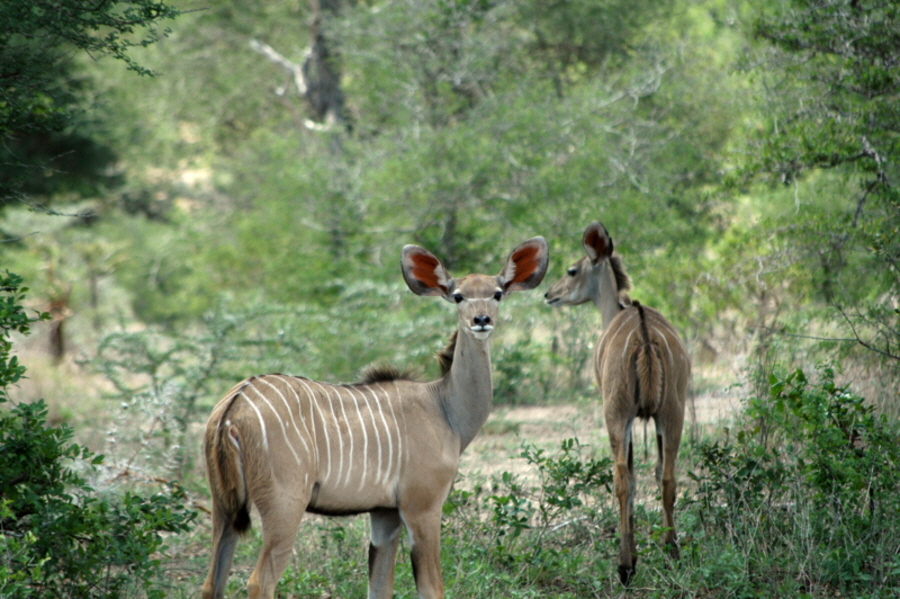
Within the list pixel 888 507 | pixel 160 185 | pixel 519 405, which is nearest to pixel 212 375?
pixel 519 405

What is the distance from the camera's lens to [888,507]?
14.9 ft

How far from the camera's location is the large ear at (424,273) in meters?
4.50

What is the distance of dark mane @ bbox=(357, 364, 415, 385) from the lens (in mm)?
4434

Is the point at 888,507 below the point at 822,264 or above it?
below

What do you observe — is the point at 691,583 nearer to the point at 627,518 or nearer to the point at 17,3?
the point at 627,518

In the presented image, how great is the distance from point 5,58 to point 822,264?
555 centimetres

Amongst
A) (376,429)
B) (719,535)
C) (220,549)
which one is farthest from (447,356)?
(719,535)

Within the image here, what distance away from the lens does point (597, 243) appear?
625cm

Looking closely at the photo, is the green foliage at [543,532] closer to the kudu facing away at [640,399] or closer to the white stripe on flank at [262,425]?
the kudu facing away at [640,399]

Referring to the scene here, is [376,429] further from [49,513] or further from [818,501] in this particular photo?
[818,501]

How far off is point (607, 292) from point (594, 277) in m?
0.24

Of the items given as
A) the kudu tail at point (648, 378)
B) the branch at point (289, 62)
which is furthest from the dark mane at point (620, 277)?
the branch at point (289, 62)

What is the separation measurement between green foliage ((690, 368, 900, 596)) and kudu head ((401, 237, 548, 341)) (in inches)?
51.7

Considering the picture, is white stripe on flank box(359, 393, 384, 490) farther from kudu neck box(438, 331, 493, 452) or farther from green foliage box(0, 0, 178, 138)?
green foliage box(0, 0, 178, 138)
